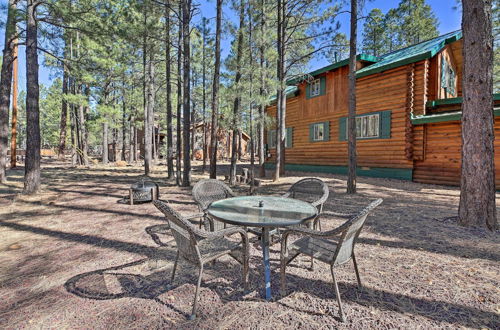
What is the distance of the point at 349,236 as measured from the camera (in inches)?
92.7

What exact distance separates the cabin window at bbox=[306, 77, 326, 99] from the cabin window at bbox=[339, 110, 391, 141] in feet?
7.80

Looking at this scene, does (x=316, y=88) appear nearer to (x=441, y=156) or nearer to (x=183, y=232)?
(x=441, y=156)

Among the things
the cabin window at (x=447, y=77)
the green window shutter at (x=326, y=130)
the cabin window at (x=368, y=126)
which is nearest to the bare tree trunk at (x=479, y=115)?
the cabin window at (x=368, y=126)

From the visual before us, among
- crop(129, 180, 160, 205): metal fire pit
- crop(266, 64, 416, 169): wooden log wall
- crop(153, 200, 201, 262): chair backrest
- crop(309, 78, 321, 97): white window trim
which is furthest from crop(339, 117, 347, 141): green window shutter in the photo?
crop(153, 200, 201, 262): chair backrest

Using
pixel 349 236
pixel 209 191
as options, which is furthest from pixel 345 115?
pixel 349 236

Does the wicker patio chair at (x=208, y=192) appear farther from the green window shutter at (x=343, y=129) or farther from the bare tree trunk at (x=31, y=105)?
the green window shutter at (x=343, y=129)

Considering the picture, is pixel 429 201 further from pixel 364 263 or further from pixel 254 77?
pixel 254 77

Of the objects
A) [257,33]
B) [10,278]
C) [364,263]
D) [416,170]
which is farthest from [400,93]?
[10,278]

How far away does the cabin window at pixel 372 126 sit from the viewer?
11.4 m

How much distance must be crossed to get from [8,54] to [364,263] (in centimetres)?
1421

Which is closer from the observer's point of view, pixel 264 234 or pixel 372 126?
pixel 264 234

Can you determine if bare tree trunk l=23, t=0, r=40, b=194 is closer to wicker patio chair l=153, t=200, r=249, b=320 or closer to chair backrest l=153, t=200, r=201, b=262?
wicker patio chair l=153, t=200, r=249, b=320

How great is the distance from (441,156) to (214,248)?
1071 cm

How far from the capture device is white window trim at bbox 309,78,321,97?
14.6 metres
